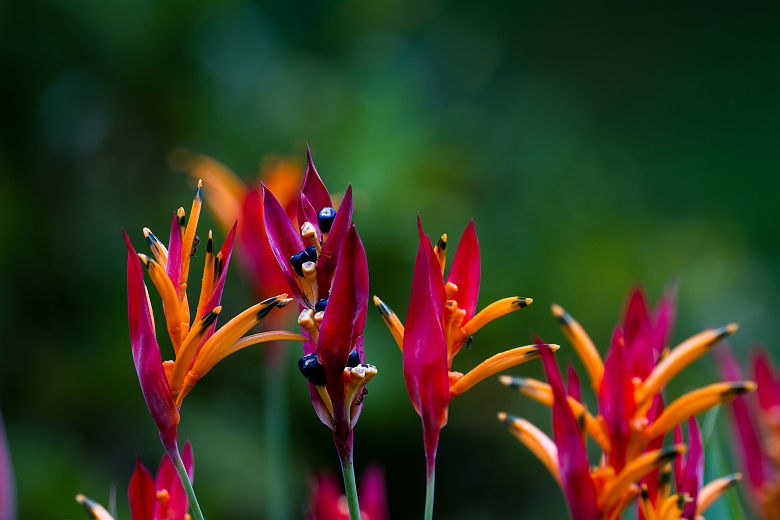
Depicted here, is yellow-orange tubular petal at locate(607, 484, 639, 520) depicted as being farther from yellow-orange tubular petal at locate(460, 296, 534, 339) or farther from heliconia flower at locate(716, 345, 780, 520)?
heliconia flower at locate(716, 345, 780, 520)

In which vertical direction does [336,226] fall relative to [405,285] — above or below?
below

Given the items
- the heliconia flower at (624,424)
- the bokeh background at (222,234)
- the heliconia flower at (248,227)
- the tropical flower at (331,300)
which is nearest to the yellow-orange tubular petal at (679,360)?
the heliconia flower at (624,424)

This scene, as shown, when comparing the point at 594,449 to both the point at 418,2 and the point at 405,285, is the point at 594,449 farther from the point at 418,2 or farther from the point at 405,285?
the point at 418,2

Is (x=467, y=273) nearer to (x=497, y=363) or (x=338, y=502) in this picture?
(x=497, y=363)

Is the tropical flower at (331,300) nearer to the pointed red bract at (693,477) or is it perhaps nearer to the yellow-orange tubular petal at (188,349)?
Answer: the yellow-orange tubular petal at (188,349)

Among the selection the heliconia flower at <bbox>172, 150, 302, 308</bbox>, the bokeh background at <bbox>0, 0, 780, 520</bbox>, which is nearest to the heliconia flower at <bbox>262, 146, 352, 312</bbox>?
the heliconia flower at <bbox>172, 150, 302, 308</bbox>

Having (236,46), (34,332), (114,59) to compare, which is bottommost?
(34,332)

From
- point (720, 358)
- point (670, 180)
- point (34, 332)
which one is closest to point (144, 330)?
point (720, 358)

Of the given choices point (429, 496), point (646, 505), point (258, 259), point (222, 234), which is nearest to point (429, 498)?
point (429, 496)
